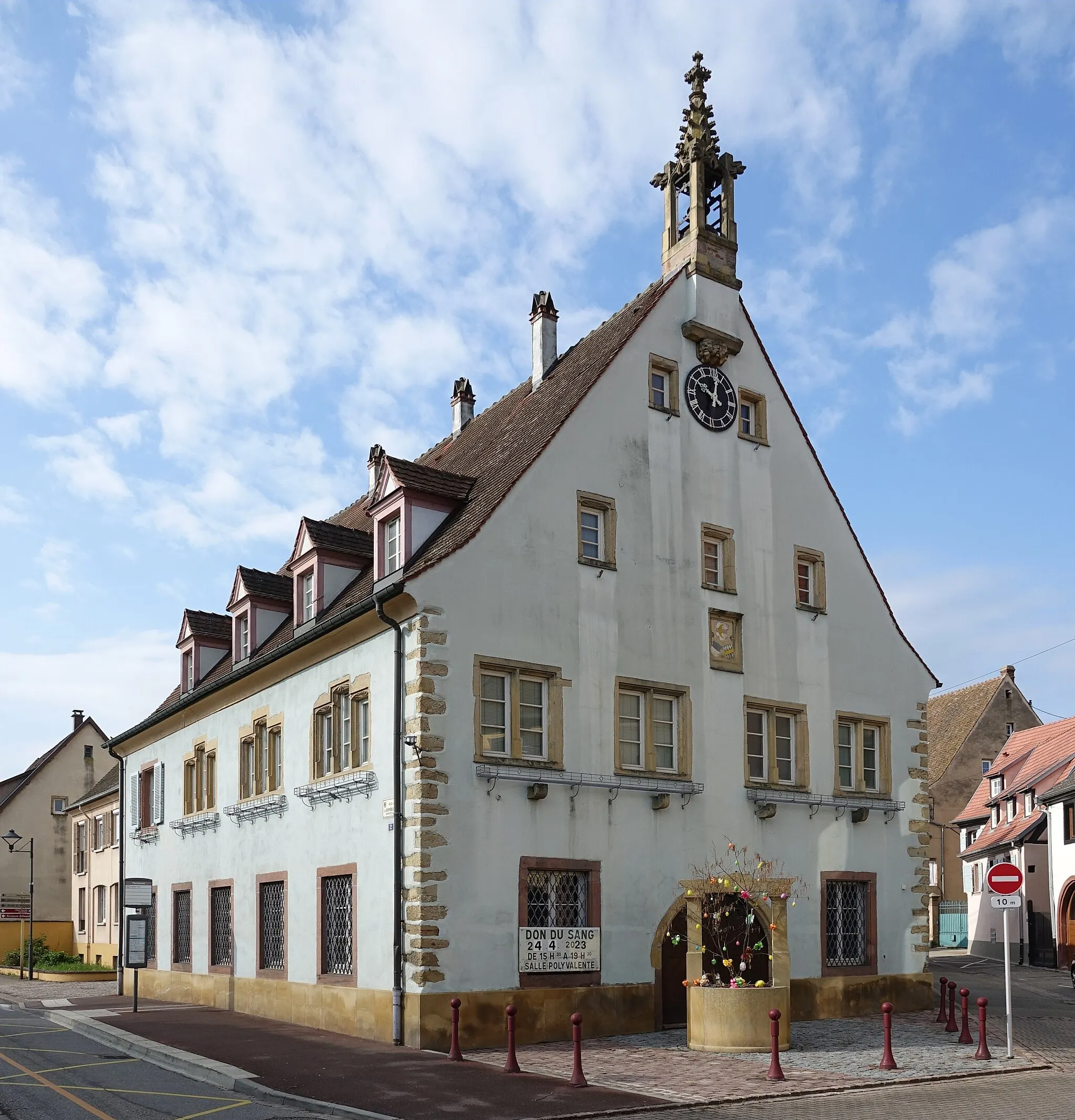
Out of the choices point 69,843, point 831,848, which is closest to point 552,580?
point 831,848

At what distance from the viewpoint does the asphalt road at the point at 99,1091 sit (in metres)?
14.7

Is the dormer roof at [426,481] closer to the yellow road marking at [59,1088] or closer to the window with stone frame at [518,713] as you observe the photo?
the window with stone frame at [518,713]

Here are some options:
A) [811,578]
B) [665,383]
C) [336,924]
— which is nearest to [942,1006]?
[811,578]

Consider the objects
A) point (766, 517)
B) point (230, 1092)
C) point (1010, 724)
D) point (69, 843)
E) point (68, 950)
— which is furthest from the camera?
point (1010, 724)

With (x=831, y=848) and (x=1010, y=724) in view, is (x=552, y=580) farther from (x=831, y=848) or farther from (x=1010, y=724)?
(x=1010, y=724)

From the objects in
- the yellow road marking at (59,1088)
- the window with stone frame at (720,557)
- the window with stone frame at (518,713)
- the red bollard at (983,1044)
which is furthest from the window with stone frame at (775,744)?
the yellow road marking at (59,1088)

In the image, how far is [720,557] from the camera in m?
26.5

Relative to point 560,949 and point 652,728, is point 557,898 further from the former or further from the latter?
point 652,728

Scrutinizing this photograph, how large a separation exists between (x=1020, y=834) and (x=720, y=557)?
30362mm

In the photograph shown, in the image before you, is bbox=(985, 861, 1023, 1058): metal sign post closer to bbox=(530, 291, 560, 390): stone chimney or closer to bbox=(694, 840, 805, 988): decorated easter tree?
bbox=(694, 840, 805, 988): decorated easter tree

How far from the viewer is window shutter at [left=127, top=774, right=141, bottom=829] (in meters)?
36.9

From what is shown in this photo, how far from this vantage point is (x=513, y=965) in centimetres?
2152

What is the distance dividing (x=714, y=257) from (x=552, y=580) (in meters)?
8.41

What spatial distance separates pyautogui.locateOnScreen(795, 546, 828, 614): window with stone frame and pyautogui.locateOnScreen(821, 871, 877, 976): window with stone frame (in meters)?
5.34
